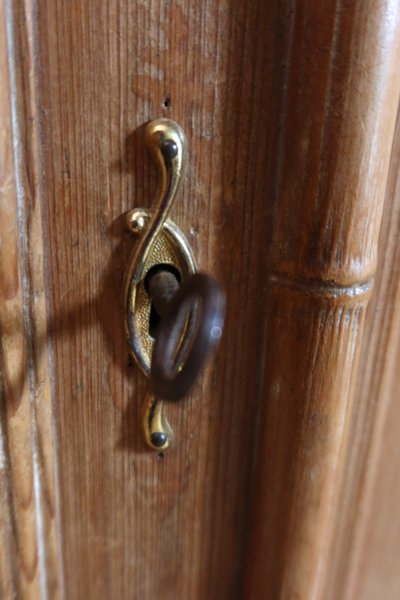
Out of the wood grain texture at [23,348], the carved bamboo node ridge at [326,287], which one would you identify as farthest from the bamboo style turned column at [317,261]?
the wood grain texture at [23,348]

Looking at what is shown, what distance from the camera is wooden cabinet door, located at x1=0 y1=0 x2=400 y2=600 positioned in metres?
0.29

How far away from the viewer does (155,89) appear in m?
0.30

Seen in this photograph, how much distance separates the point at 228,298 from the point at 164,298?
0.05 meters

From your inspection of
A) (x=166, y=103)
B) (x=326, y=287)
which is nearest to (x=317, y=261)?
(x=326, y=287)

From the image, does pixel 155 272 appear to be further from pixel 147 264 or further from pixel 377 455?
pixel 377 455

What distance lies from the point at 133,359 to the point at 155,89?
0.52 ft

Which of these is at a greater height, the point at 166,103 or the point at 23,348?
the point at 166,103

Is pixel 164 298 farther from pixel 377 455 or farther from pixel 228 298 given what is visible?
pixel 377 455

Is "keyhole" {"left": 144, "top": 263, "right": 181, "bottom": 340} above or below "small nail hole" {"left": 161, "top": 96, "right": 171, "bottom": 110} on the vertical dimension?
below

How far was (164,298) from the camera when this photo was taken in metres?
0.30

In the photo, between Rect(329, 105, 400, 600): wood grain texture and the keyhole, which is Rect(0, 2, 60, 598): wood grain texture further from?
Rect(329, 105, 400, 600): wood grain texture

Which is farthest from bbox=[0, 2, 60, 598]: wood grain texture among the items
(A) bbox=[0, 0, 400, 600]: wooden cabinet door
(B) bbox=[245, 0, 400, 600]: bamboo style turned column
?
(B) bbox=[245, 0, 400, 600]: bamboo style turned column

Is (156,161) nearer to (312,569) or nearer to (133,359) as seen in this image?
(133,359)

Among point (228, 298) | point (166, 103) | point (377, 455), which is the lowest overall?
point (377, 455)
